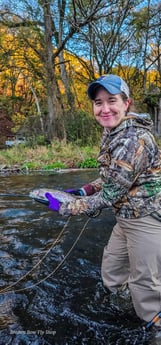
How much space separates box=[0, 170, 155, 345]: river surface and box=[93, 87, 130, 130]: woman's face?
3.46ft

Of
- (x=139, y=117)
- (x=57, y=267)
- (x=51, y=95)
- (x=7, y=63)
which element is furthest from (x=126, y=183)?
(x=7, y=63)

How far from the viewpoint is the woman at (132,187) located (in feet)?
7.00

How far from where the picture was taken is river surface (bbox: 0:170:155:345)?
2453mm

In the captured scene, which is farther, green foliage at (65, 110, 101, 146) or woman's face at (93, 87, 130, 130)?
green foliage at (65, 110, 101, 146)

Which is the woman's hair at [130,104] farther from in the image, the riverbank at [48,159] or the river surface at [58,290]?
the riverbank at [48,159]

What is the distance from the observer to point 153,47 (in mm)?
21375

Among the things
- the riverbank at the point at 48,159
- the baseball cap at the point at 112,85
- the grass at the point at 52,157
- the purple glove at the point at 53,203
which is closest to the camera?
the baseball cap at the point at 112,85

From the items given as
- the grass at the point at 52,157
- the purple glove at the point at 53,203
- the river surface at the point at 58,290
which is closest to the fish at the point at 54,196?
the purple glove at the point at 53,203

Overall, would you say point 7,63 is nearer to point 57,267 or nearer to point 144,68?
point 144,68

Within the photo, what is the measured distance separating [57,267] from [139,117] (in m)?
2.06

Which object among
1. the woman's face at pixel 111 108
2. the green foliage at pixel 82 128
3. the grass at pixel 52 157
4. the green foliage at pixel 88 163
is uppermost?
the woman's face at pixel 111 108

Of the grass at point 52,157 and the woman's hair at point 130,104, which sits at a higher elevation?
the woman's hair at point 130,104

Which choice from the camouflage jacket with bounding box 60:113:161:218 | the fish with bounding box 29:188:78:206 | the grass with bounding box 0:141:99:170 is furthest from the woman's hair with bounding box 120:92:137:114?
the grass with bounding box 0:141:99:170

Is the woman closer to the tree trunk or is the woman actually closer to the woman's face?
the woman's face
